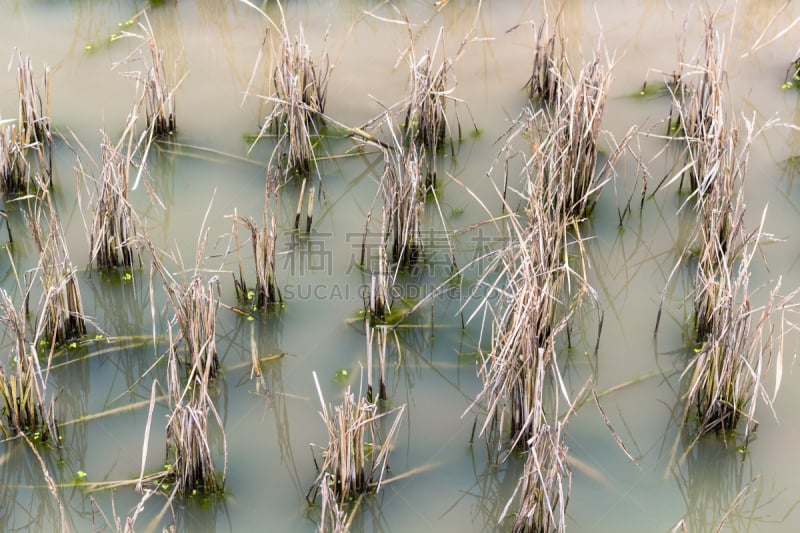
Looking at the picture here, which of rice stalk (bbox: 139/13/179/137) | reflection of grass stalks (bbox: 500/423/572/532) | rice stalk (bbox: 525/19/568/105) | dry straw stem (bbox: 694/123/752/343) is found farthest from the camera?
rice stalk (bbox: 525/19/568/105)

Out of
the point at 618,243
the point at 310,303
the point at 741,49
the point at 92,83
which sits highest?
the point at 741,49

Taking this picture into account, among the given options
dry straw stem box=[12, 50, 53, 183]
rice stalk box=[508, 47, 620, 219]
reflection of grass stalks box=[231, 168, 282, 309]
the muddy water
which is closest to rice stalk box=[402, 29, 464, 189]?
the muddy water

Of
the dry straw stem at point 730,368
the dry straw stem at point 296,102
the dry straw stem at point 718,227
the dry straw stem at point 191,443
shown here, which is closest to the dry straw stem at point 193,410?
the dry straw stem at point 191,443

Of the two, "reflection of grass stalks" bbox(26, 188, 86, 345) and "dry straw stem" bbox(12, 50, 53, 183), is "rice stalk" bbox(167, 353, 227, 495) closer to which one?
"reflection of grass stalks" bbox(26, 188, 86, 345)

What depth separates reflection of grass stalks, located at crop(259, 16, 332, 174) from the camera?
3.80 meters

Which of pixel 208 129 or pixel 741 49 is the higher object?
pixel 741 49

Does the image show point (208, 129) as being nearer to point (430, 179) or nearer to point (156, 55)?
point (156, 55)

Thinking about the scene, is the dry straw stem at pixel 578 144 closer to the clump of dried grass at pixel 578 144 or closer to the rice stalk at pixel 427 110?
the clump of dried grass at pixel 578 144

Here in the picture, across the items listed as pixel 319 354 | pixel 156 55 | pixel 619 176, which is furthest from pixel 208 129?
pixel 619 176

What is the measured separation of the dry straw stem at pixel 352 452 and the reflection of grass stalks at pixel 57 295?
3.09 feet

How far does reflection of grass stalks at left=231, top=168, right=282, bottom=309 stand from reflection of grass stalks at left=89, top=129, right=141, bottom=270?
1.29 feet

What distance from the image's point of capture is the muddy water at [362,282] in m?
2.76

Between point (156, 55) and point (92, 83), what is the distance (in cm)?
65

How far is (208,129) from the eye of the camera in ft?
13.8
